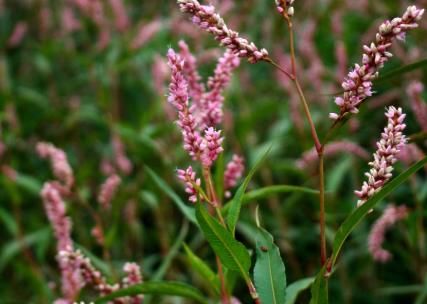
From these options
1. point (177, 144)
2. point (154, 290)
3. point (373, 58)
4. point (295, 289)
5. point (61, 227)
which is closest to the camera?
point (373, 58)

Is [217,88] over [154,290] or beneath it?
over

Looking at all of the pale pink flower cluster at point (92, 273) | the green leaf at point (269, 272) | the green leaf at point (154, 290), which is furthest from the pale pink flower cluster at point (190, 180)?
the pale pink flower cluster at point (92, 273)

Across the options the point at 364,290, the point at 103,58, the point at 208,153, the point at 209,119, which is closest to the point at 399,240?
the point at 364,290

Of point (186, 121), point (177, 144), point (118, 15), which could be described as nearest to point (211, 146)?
point (186, 121)

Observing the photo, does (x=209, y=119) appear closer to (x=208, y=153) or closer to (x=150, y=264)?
(x=208, y=153)

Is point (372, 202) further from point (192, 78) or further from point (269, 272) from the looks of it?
point (192, 78)

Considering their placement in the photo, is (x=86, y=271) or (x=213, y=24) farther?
(x=86, y=271)
